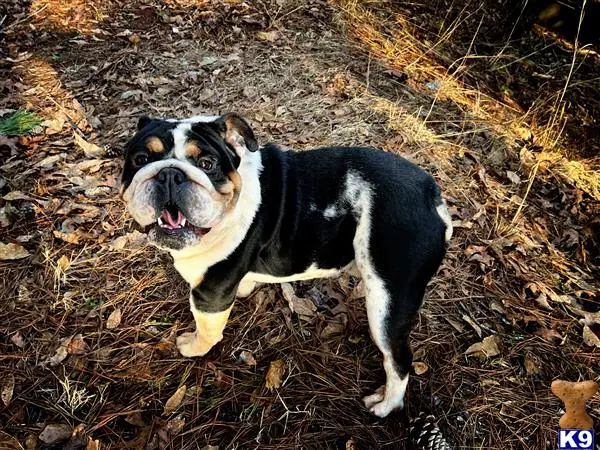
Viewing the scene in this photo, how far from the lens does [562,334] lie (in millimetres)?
3979

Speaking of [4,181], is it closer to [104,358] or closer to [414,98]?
[104,358]

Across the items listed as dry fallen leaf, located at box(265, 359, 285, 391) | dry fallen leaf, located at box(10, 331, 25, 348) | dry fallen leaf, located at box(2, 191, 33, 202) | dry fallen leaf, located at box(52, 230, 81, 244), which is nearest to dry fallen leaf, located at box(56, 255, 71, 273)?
dry fallen leaf, located at box(52, 230, 81, 244)

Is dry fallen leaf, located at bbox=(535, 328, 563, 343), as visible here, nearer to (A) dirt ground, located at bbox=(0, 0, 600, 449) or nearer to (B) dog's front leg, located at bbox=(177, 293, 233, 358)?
(A) dirt ground, located at bbox=(0, 0, 600, 449)

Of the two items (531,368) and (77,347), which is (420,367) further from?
(77,347)

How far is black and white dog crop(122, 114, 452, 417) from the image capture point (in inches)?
111

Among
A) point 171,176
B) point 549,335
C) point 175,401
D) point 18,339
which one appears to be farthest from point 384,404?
point 18,339

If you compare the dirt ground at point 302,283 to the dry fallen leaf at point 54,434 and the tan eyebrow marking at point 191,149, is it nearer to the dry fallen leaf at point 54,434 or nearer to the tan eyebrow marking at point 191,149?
the dry fallen leaf at point 54,434

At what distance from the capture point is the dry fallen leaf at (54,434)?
3.05 m

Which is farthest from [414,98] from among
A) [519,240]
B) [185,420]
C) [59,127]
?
[185,420]

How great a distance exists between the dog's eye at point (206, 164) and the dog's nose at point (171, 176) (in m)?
0.21

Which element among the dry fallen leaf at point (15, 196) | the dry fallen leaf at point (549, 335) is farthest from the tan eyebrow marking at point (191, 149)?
the dry fallen leaf at point (549, 335)

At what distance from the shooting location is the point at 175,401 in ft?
11.0

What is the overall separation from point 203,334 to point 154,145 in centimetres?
147
